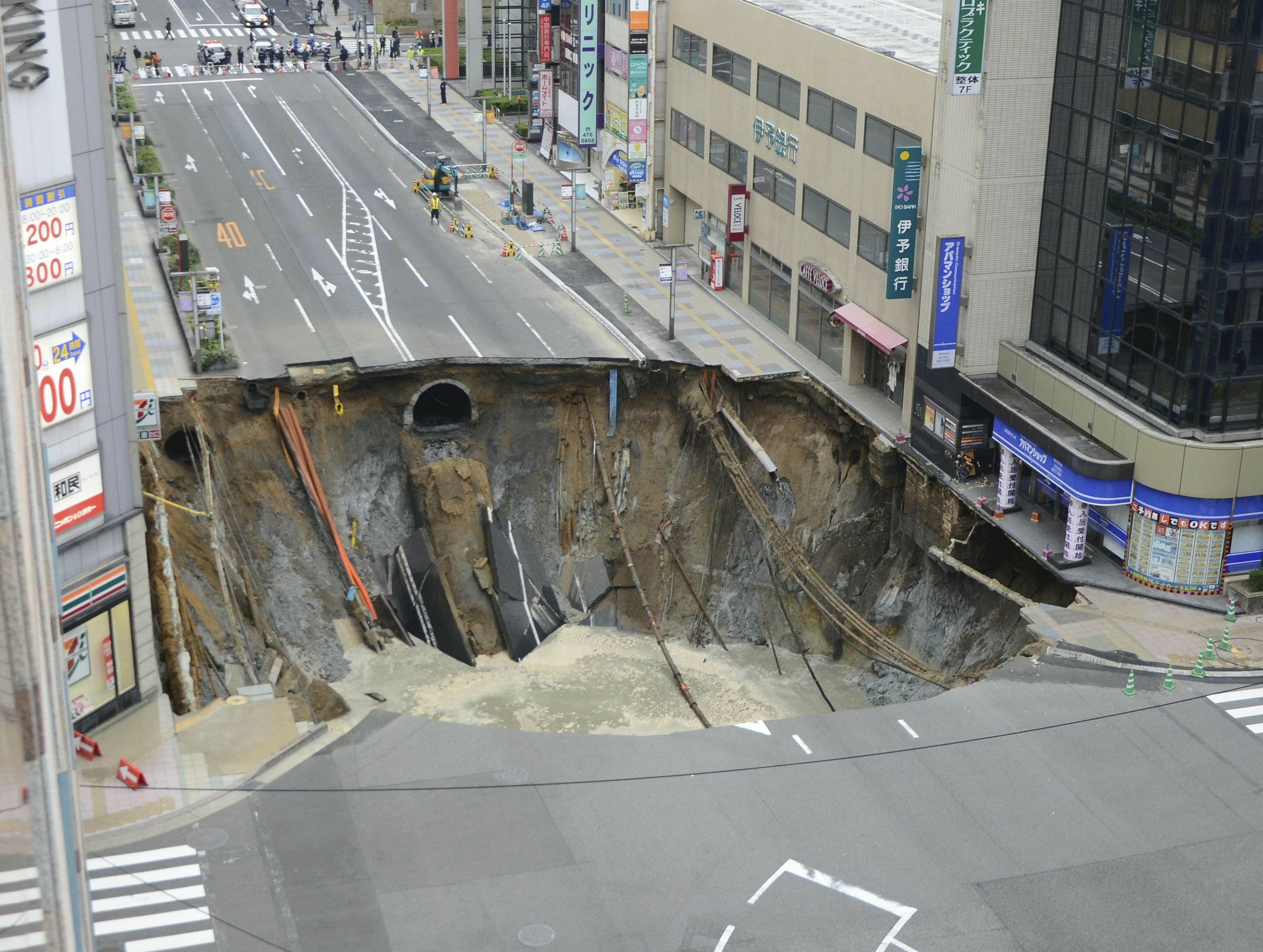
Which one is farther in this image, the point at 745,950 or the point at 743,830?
the point at 743,830

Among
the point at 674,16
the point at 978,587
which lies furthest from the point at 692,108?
the point at 978,587

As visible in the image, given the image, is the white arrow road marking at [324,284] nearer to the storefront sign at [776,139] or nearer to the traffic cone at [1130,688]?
the storefront sign at [776,139]

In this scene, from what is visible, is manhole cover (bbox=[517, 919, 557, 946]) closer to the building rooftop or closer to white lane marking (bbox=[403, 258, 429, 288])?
the building rooftop

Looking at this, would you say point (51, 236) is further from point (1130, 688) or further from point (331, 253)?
point (331, 253)

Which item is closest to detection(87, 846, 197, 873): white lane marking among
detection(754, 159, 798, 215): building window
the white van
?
detection(754, 159, 798, 215): building window

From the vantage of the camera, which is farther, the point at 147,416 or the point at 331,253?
the point at 331,253

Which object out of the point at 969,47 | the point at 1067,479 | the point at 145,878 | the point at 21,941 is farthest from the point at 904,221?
the point at 21,941

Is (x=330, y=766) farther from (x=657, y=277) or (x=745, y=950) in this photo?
(x=657, y=277)
